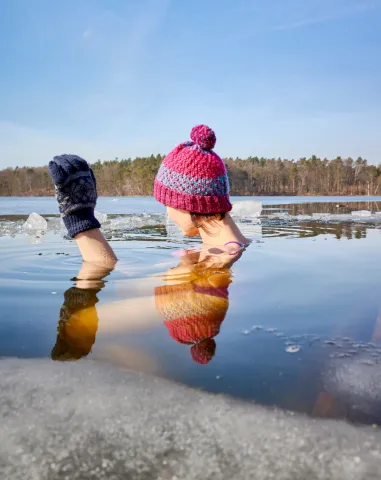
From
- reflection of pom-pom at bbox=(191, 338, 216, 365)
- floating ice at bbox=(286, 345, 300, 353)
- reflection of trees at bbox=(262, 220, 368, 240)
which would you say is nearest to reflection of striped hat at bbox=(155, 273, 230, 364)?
reflection of pom-pom at bbox=(191, 338, 216, 365)

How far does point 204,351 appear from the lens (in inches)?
44.3

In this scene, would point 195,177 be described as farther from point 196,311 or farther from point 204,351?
point 204,351

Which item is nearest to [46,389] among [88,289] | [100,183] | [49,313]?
[49,313]

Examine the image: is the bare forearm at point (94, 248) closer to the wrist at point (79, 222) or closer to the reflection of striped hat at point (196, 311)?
the wrist at point (79, 222)

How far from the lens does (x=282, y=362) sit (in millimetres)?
1051

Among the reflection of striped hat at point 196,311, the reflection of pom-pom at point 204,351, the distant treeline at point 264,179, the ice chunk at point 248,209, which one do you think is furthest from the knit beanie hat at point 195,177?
the distant treeline at point 264,179

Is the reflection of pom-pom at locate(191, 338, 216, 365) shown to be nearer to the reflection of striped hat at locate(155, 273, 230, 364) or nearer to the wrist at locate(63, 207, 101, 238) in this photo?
the reflection of striped hat at locate(155, 273, 230, 364)

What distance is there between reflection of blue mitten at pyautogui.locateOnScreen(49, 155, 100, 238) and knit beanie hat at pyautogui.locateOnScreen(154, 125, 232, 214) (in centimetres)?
75

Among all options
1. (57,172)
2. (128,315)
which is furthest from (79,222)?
(128,315)

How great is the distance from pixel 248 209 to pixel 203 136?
6.95m

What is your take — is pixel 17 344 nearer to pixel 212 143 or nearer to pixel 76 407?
pixel 76 407

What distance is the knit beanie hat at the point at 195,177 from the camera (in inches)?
131

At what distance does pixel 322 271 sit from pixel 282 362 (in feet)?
5.16

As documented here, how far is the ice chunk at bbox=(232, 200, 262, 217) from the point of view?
9961mm
